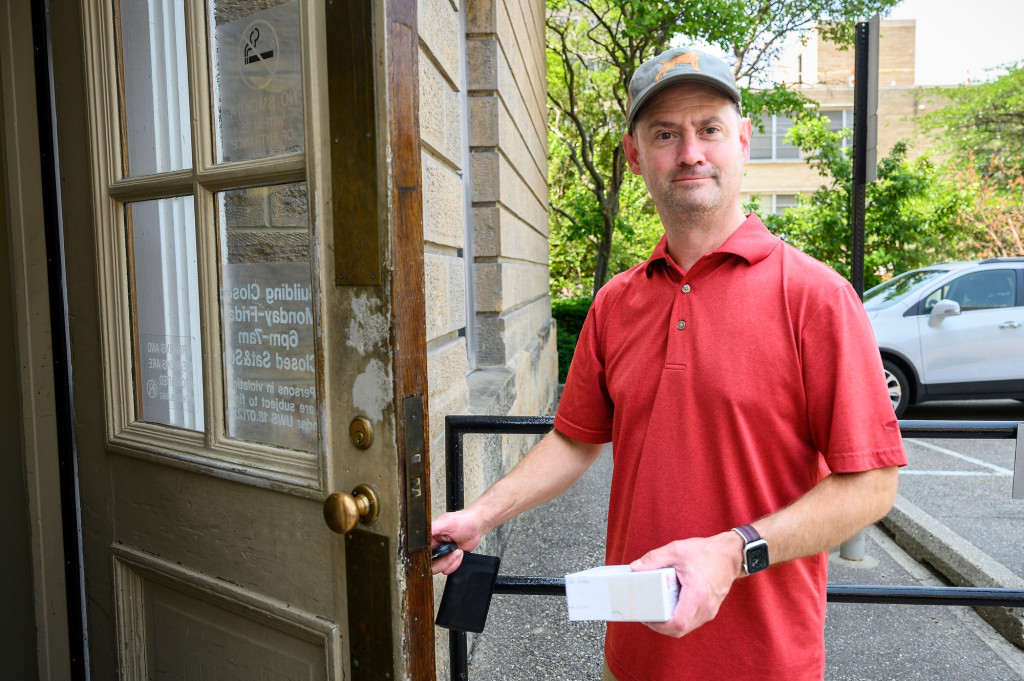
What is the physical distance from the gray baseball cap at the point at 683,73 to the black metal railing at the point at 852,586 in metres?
0.88

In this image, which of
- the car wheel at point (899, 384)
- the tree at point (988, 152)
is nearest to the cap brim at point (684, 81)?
the car wheel at point (899, 384)

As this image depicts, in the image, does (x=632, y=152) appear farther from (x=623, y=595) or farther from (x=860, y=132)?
(x=860, y=132)

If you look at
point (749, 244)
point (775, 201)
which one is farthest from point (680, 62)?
point (775, 201)

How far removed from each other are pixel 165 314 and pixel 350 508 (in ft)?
2.23

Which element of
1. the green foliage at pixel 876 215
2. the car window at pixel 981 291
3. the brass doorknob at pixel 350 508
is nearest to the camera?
the brass doorknob at pixel 350 508

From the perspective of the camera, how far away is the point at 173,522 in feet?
5.18

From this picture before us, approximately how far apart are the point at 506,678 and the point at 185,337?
1991 millimetres

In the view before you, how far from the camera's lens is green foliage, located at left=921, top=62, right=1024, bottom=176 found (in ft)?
67.3

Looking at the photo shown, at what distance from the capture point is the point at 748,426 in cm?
141

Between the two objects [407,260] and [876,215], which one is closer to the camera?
[407,260]

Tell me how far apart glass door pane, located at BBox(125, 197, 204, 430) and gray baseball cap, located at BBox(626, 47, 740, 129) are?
37.6 inches

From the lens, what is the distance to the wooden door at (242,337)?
1.22 metres

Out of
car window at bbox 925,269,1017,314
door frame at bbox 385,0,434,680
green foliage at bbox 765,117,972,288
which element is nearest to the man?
door frame at bbox 385,0,434,680

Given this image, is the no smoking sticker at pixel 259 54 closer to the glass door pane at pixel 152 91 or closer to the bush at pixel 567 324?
the glass door pane at pixel 152 91
